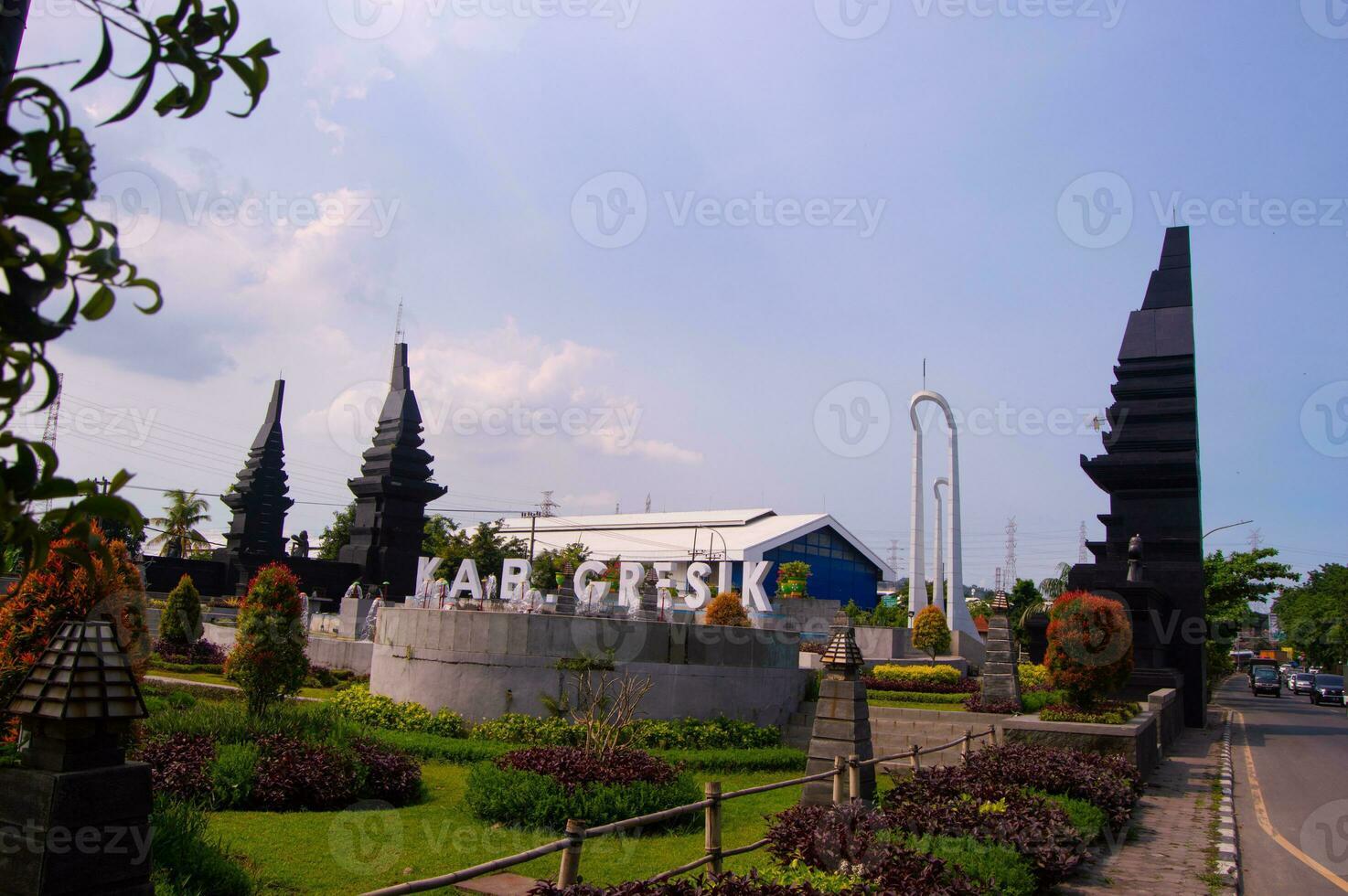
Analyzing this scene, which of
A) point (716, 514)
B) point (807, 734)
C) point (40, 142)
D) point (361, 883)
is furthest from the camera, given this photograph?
point (716, 514)

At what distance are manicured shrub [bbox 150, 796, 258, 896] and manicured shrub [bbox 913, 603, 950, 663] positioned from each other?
36.1m

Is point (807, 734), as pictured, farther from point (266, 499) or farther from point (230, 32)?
point (266, 499)

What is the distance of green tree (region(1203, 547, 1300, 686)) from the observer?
38281mm

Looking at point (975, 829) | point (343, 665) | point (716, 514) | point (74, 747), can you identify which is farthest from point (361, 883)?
point (716, 514)

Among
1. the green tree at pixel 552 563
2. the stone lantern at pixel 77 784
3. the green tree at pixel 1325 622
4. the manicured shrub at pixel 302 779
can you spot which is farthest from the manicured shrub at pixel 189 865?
the green tree at pixel 1325 622

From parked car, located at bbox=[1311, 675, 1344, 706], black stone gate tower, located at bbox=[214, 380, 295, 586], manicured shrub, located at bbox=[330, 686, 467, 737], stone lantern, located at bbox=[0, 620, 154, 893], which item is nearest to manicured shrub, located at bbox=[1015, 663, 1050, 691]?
manicured shrub, located at bbox=[330, 686, 467, 737]

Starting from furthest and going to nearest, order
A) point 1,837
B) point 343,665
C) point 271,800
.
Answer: point 343,665 < point 271,800 < point 1,837

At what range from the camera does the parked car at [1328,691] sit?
4431 centimetres

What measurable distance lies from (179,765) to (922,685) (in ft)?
75.8

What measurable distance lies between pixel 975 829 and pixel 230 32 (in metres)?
9.03

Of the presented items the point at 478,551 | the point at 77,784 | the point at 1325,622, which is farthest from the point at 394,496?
the point at 1325,622

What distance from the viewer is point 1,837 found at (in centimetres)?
493

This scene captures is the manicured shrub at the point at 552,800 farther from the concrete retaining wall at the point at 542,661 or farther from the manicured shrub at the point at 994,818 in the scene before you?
the concrete retaining wall at the point at 542,661

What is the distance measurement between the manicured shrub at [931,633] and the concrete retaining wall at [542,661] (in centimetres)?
2281
